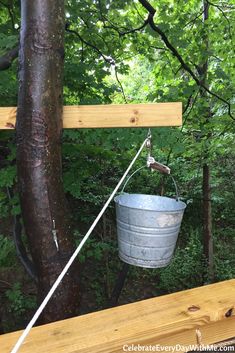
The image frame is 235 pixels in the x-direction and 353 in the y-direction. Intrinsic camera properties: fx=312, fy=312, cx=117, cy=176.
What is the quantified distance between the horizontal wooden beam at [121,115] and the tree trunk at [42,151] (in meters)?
0.11

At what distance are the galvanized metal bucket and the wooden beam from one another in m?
0.52

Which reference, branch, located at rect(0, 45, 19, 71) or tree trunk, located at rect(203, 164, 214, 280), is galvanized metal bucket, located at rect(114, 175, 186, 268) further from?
tree trunk, located at rect(203, 164, 214, 280)

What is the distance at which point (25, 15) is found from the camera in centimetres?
131

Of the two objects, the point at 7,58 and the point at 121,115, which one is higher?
the point at 7,58

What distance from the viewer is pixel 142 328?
0.79m

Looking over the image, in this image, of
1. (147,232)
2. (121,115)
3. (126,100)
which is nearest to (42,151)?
(121,115)

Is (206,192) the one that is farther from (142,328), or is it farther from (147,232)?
(142,328)

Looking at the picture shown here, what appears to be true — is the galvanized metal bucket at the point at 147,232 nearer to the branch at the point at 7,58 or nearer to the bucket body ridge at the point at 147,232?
the bucket body ridge at the point at 147,232

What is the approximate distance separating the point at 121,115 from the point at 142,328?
905 mm

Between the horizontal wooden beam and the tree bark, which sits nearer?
the horizontal wooden beam

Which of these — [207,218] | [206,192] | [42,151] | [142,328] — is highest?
[42,151]

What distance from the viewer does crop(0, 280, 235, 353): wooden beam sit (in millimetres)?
757

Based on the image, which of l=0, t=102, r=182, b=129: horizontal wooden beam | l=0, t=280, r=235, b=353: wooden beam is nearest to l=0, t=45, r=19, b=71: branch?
l=0, t=102, r=182, b=129: horizontal wooden beam

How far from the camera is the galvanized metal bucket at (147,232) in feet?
4.71
